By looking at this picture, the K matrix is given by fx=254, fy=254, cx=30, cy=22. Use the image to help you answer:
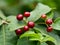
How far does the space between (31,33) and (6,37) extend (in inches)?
7.5

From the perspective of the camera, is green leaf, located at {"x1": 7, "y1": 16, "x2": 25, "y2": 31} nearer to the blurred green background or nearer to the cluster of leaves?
the cluster of leaves

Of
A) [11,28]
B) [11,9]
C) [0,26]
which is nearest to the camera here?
[11,28]

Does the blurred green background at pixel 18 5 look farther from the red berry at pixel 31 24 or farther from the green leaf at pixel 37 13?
the red berry at pixel 31 24

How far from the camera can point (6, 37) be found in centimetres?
134

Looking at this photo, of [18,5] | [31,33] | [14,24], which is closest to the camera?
[31,33]

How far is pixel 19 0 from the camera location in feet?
8.82

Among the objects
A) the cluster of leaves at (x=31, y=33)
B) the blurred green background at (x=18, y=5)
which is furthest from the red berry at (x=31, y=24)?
the blurred green background at (x=18, y=5)

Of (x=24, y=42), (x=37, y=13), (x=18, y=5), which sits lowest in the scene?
(x=24, y=42)

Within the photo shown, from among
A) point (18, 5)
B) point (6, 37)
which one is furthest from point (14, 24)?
point (18, 5)

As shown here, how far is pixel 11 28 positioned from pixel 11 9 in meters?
1.39

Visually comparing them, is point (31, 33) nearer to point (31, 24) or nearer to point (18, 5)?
point (31, 24)

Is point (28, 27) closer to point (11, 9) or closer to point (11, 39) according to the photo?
point (11, 39)

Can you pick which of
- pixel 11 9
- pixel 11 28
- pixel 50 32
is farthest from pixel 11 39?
pixel 11 9

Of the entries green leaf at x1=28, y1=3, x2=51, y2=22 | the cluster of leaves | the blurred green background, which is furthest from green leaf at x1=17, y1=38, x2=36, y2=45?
the blurred green background
